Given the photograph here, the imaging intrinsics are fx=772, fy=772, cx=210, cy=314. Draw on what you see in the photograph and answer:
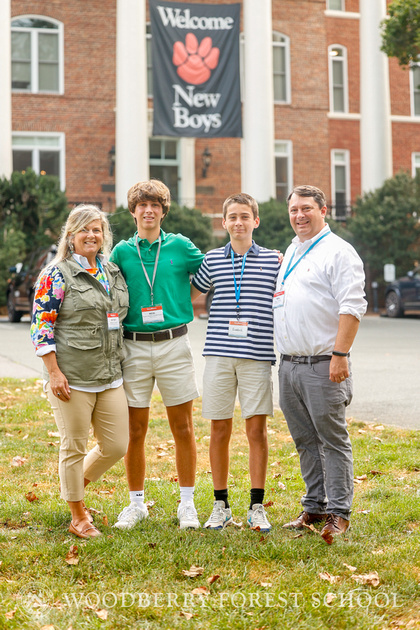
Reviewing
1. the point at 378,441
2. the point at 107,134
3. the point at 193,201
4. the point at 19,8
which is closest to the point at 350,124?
the point at 193,201

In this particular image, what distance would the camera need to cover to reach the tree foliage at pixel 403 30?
19.4m

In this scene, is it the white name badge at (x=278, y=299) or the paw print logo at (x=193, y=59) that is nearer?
the white name badge at (x=278, y=299)

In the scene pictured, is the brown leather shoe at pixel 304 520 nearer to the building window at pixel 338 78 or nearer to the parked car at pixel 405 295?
the parked car at pixel 405 295

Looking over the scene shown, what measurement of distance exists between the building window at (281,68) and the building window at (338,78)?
2.83m

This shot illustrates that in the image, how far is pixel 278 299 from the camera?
468 cm

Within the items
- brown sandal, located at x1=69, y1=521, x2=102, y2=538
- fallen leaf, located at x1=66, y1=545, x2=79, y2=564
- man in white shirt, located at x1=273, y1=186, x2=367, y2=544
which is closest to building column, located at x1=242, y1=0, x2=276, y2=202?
man in white shirt, located at x1=273, y1=186, x2=367, y2=544

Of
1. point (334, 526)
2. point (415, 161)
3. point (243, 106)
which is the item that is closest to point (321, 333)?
point (334, 526)

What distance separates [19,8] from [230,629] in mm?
29019

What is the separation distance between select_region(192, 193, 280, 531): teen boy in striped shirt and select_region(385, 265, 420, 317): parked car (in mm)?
18417

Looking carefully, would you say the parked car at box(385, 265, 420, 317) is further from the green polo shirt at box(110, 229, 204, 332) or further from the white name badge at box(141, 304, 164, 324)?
the white name badge at box(141, 304, 164, 324)

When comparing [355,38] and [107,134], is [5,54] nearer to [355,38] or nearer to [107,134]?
[107,134]

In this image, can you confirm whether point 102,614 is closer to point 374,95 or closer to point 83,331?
point 83,331

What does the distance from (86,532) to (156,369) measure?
106 centimetres

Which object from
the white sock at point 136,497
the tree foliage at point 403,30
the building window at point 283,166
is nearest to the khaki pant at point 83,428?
the white sock at point 136,497
